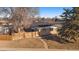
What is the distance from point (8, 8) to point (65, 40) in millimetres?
769

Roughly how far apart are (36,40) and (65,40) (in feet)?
1.12

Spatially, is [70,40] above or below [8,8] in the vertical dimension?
below
